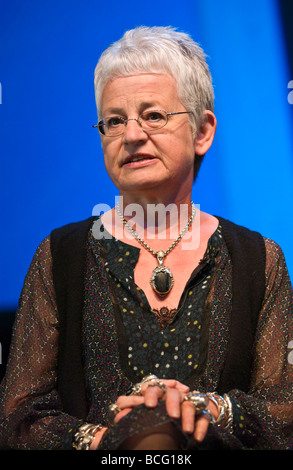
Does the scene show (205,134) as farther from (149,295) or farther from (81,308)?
(81,308)

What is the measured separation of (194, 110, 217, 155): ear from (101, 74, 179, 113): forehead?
148 mm

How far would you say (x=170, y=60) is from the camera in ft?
5.67

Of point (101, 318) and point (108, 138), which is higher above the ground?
point (108, 138)

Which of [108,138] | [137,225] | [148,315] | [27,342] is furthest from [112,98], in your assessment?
[27,342]

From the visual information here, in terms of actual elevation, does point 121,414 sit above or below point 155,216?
below

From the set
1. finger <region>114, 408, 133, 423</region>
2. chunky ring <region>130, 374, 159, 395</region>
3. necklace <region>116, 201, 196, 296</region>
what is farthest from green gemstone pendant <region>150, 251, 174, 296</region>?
finger <region>114, 408, 133, 423</region>

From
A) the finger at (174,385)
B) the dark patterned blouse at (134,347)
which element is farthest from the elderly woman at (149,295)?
the finger at (174,385)

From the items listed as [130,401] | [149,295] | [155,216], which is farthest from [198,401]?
[155,216]


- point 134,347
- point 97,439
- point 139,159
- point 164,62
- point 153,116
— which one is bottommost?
point 97,439

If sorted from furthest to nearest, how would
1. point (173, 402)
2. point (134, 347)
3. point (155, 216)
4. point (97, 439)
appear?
point (155, 216) < point (134, 347) < point (97, 439) < point (173, 402)

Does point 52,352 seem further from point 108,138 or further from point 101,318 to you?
point 108,138

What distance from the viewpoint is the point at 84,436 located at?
4.99 ft

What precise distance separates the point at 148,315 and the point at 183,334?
10cm

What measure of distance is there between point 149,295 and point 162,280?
53 millimetres
